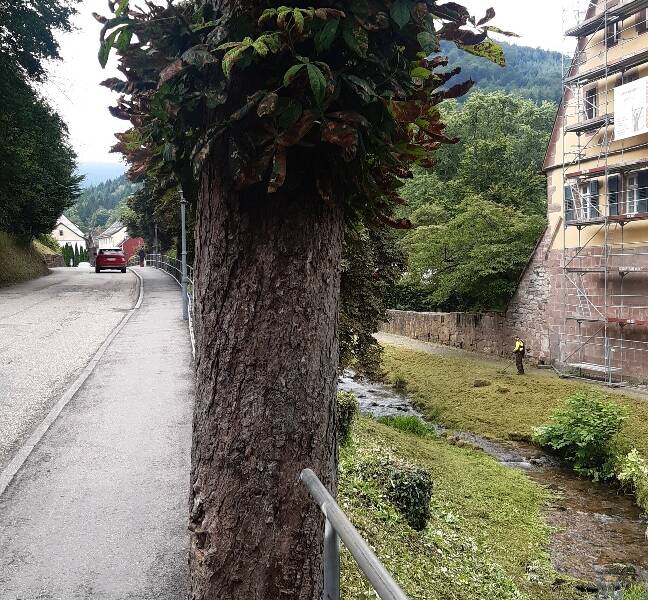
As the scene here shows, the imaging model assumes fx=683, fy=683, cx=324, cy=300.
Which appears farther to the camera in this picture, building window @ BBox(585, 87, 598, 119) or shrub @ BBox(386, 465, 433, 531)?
building window @ BBox(585, 87, 598, 119)

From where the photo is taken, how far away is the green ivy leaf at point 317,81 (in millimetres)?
2041

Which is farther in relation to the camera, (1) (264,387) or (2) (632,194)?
(2) (632,194)

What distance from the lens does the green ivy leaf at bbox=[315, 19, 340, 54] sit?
6.88 feet

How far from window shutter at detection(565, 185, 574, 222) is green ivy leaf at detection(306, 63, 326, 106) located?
74.6 feet

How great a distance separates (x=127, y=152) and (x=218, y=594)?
6.13 feet

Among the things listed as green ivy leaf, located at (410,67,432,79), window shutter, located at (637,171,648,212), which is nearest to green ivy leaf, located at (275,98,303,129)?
green ivy leaf, located at (410,67,432,79)

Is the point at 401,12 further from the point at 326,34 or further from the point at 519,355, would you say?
the point at 519,355

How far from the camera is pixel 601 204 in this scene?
22.1 metres

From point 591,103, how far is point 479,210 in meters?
5.09

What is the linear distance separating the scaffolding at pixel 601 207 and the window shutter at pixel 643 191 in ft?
0.10

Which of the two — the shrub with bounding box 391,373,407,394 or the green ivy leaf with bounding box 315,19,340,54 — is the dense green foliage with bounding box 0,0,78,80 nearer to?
the shrub with bounding box 391,373,407,394

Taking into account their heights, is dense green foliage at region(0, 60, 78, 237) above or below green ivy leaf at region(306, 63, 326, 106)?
above

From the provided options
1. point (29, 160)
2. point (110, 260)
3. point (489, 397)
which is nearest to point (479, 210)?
point (489, 397)

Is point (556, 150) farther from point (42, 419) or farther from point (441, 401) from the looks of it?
point (42, 419)
